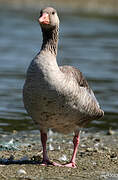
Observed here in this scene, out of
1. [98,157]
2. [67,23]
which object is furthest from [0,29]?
[98,157]

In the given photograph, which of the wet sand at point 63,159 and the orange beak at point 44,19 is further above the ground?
the orange beak at point 44,19

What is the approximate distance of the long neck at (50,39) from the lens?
27.6 ft

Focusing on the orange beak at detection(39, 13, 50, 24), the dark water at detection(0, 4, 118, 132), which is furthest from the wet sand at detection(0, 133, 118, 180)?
the orange beak at detection(39, 13, 50, 24)

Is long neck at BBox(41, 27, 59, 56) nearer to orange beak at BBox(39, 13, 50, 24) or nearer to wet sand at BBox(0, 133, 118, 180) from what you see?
orange beak at BBox(39, 13, 50, 24)

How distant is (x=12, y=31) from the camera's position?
32781 mm

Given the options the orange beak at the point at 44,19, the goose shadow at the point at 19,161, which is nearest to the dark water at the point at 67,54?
the goose shadow at the point at 19,161

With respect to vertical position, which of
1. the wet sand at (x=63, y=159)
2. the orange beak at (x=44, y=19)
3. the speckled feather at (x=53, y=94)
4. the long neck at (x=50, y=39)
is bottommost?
the wet sand at (x=63, y=159)

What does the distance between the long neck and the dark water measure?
→ 3.76 m

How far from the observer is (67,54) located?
24562mm

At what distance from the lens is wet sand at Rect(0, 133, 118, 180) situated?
25.5ft

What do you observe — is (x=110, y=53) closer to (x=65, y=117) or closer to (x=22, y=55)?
(x=22, y=55)

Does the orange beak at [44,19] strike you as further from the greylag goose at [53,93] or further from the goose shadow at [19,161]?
the goose shadow at [19,161]

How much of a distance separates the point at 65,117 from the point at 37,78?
74 centimetres

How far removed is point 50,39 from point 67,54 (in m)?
16.1
